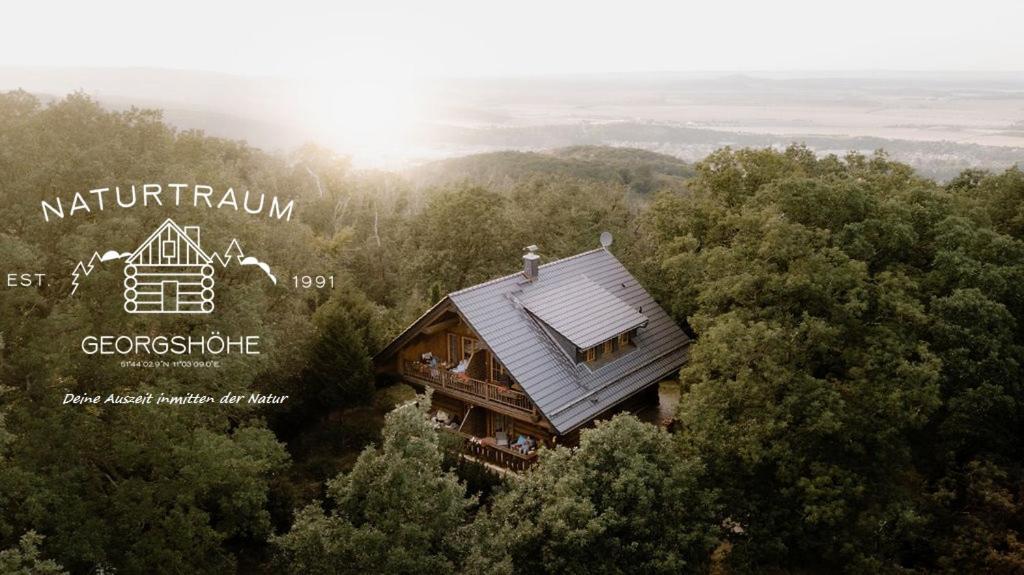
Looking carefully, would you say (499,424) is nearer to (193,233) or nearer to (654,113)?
(193,233)

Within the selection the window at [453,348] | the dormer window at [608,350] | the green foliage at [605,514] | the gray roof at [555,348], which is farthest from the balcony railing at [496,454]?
the green foliage at [605,514]

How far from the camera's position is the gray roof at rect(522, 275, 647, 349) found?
2325 cm

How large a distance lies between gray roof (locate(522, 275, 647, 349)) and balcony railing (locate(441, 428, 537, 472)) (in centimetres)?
411

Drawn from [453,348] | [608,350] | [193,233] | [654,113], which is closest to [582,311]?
[608,350]

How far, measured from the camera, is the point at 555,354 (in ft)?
75.1

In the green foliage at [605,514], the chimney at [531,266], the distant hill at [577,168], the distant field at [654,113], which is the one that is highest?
the distant field at [654,113]

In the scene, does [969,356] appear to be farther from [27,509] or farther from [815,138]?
[815,138]

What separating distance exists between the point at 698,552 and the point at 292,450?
13.8 m

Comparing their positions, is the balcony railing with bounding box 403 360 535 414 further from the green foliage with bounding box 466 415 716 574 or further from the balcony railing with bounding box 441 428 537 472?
the green foliage with bounding box 466 415 716 574

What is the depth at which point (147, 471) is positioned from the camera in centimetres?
1714

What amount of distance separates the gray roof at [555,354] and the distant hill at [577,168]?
62.0 meters

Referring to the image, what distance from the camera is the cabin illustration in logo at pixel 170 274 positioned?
52.3 feet

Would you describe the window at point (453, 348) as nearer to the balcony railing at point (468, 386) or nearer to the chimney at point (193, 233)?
the balcony railing at point (468, 386)

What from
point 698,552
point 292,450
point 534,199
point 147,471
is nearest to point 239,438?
point 147,471
